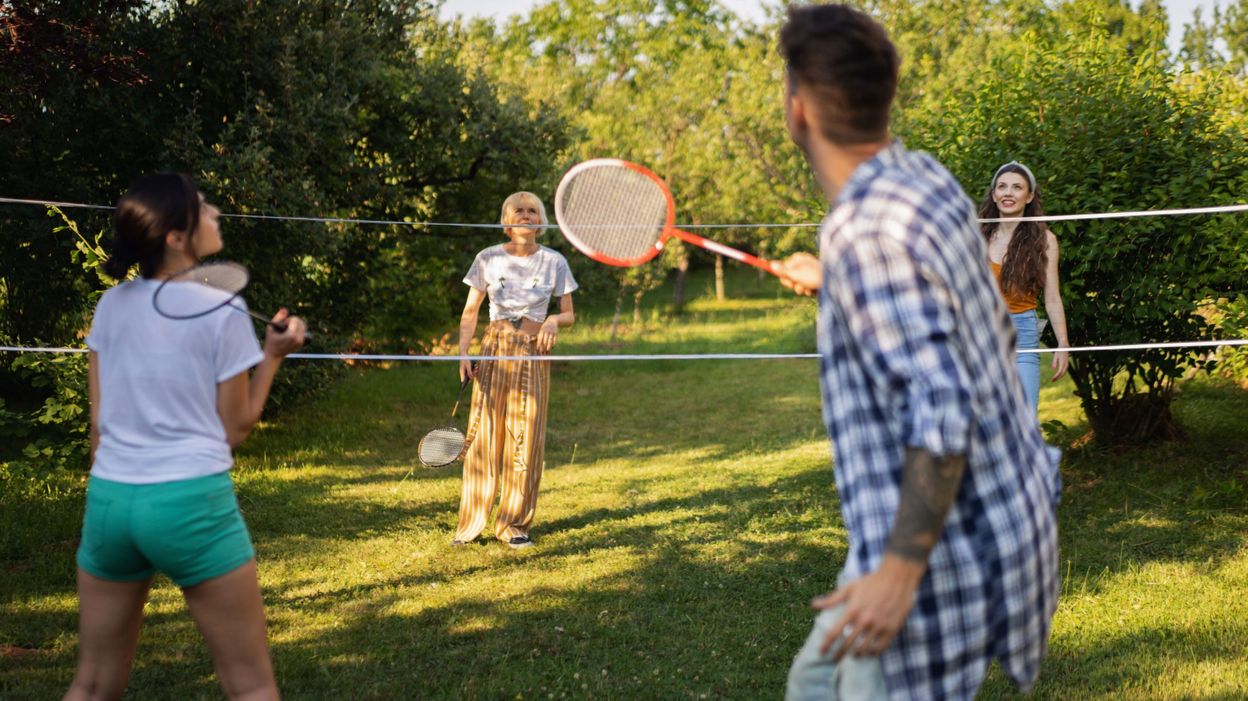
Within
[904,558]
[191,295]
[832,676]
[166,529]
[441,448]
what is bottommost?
[441,448]

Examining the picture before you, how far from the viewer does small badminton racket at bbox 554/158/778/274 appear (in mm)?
4039

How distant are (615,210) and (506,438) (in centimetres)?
287

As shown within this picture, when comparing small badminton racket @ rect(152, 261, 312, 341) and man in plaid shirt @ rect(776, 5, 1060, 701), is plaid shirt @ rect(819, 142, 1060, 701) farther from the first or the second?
small badminton racket @ rect(152, 261, 312, 341)

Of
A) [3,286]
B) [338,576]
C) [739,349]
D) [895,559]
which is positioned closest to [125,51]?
[3,286]

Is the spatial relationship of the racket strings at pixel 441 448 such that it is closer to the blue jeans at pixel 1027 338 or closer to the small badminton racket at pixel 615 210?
the small badminton racket at pixel 615 210

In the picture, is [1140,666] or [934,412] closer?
[934,412]

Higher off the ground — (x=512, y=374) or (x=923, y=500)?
(x=923, y=500)

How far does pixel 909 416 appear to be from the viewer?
1782 mm

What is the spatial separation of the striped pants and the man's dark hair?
193 inches

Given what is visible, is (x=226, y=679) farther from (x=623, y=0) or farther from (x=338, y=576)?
(x=623, y=0)

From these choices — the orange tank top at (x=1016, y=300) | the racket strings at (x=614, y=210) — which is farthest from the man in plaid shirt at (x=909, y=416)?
the orange tank top at (x=1016, y=300)

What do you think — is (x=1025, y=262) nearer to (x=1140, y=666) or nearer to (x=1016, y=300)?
(x=1016, y=300)

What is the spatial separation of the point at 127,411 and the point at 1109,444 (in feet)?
25.6

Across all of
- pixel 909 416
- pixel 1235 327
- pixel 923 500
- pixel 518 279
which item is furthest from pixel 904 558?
pixel 1235 327
